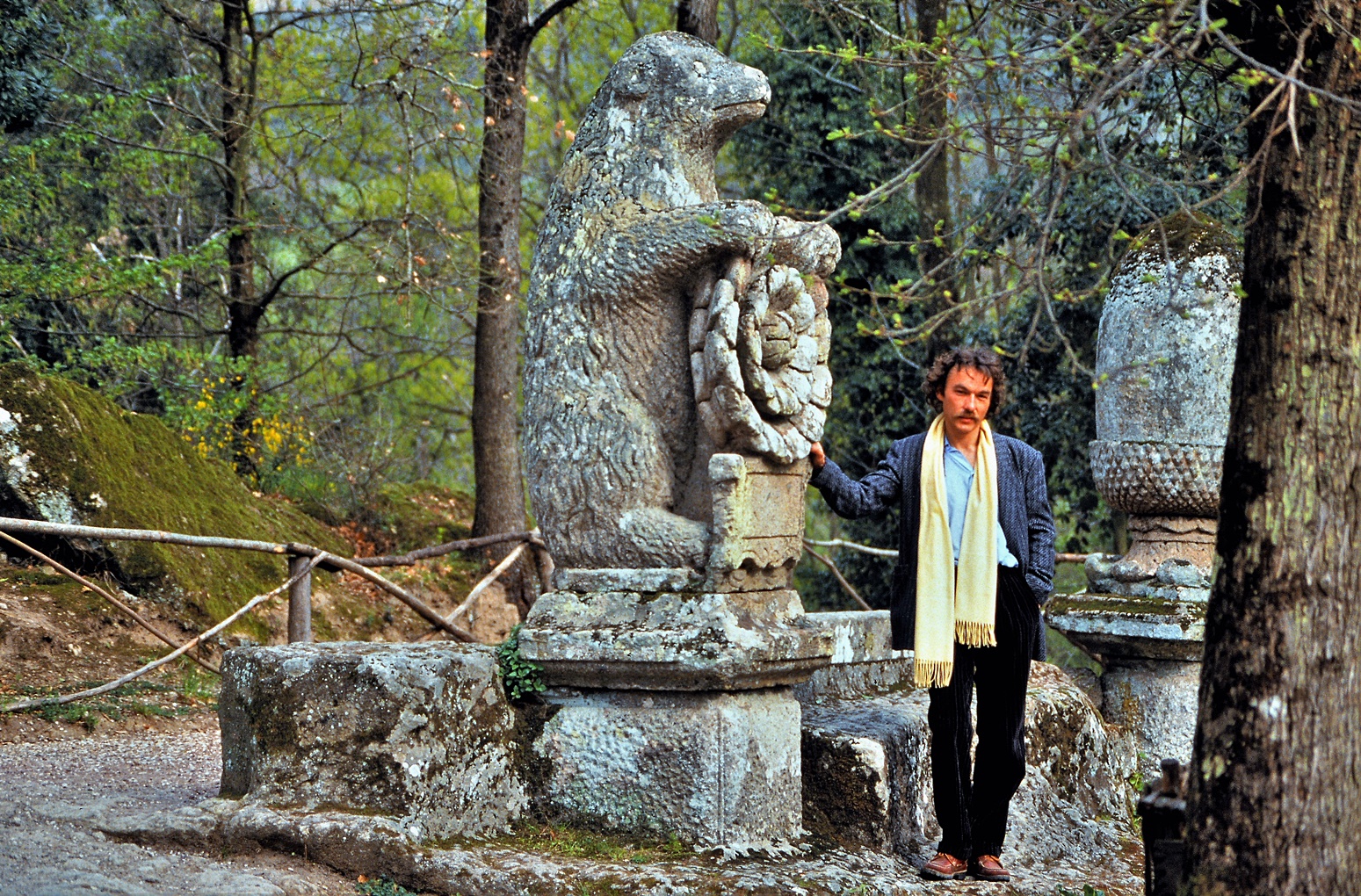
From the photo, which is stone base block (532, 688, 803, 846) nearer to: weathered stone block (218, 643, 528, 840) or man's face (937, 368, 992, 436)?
weathered stone block (218, 643, 528, 840)

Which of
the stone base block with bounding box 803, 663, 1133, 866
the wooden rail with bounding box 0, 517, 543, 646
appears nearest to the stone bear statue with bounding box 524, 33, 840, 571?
the stone base block with bounding box 803, 663, 1133, 866

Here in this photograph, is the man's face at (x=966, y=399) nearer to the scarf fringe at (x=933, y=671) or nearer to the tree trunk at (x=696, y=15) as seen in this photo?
the scarf fringe at (x=933, y=671)

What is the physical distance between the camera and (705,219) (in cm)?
410

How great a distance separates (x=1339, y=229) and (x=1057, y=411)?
9951mm

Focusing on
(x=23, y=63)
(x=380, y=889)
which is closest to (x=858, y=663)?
(x=380, y=889)

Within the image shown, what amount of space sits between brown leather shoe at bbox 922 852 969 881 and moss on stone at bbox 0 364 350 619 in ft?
17.9

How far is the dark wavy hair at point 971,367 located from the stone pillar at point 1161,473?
8.03 feet

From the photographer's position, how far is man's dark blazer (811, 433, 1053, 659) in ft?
14.7

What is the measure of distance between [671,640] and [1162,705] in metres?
3.76

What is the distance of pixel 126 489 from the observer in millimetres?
8570

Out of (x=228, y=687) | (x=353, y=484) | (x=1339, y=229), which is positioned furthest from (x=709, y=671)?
A: (x=353, y=484)

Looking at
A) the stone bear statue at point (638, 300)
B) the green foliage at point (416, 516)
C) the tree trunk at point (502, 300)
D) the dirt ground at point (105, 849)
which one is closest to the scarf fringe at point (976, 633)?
the stone bear statue at point (638, 300)

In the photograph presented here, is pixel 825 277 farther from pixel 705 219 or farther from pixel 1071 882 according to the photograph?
pixel 1071 882

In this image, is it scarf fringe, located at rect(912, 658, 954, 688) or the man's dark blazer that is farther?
the man's dark blazer
